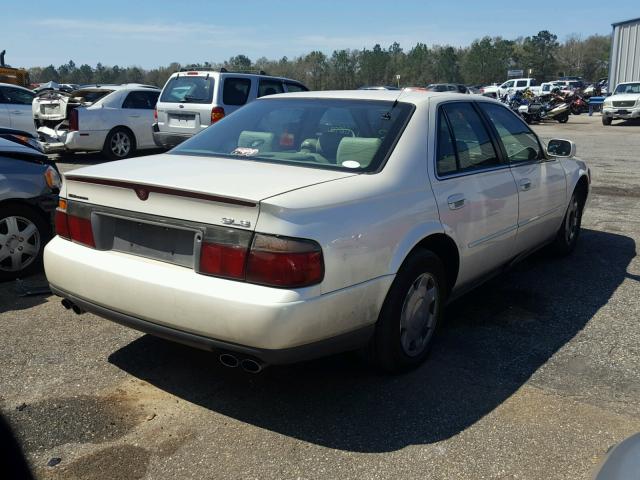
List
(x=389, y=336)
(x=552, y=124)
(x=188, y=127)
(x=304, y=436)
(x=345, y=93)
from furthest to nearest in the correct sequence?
(x=552, y=124) < (x=188, y=127) < (x=345, y=93) < (x=389, y=336) < (x=304, y=436)

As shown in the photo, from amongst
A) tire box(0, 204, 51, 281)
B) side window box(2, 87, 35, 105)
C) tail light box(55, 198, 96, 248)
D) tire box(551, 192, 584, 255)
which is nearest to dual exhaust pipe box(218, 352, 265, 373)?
tail light box(55, 198, 96, 248)

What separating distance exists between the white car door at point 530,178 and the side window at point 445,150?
0.75 metres

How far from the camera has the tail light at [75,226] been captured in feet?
10.9

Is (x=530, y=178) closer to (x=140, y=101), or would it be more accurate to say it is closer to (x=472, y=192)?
(x=472, y=192)

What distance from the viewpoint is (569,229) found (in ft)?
19.6

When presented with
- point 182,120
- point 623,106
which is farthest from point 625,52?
point 182,120

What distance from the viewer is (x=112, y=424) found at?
3.04 metres

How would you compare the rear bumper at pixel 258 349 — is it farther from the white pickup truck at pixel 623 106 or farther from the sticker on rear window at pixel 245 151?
the white pickup truck at pixel 623 106

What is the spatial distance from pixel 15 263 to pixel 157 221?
2.70 m

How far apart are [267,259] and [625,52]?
40.8 meters

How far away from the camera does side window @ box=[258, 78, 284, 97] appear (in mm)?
12062

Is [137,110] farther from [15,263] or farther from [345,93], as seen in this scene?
[345,93]

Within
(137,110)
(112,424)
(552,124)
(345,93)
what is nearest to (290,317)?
(112,424)

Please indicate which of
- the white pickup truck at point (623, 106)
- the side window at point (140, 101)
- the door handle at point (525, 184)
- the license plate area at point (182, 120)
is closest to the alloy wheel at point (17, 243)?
the door handle at point (525, 184)
